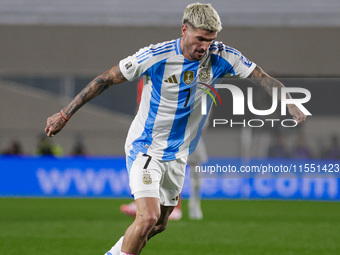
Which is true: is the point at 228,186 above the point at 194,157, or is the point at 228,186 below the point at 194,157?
below

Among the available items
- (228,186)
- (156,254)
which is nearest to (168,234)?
(156,254)

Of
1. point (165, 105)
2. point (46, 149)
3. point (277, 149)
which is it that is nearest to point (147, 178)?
point (165, 105)

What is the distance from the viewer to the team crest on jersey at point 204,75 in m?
4.45

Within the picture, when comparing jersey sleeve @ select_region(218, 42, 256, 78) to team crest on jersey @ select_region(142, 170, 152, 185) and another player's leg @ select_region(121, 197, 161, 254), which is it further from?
another player's leg @ select_region(121, 197, 161, 254)

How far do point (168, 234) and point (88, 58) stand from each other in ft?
40.0

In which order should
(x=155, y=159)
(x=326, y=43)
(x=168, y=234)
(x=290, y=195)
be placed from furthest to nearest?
1. (x=326, y=43)
2. (x=290, y=195)
3. (x=168, y=234)
4. (x=155, y=159)

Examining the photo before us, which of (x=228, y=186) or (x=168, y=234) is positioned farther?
(x=228, y=186)

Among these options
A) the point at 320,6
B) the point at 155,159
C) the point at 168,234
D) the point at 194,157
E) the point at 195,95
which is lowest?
the point at 168,234

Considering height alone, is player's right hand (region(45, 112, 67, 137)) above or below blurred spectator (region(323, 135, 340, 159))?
above

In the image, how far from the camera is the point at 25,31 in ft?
62.6

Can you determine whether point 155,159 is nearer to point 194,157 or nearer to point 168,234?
point 168,234

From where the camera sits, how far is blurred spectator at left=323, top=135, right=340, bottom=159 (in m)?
15.1

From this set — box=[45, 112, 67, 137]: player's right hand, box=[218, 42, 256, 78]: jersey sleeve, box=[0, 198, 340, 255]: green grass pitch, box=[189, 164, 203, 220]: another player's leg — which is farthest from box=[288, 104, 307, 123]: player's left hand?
box=[189, 164, 203, 220]: another player's leg

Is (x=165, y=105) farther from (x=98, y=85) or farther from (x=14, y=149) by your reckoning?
(x=14, y=149)
